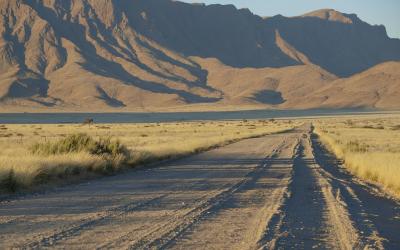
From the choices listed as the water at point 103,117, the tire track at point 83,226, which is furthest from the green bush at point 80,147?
the water at point 103,117

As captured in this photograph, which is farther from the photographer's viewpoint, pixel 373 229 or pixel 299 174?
pixel 299 174

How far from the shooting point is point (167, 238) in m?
9.92

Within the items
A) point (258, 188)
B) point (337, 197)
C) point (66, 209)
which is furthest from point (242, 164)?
point (66, 209)

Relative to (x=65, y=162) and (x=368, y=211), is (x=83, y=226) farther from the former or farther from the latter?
(x=65, y=162)

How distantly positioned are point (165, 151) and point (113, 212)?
1969cm

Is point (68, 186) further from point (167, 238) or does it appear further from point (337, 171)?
point (337, 171)

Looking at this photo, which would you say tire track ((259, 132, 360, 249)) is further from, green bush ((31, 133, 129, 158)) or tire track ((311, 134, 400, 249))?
green bush ((31, 133, 129, 158))

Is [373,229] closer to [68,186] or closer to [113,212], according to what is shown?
[113,212]

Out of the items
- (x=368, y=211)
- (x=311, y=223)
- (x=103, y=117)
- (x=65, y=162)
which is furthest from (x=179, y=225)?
(x=103, y=117)

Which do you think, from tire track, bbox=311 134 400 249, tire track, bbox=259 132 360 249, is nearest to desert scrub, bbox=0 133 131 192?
tire track, bbox=259 132 360 249

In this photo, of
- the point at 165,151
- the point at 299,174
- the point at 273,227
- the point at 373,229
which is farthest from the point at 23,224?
the point at 165,151

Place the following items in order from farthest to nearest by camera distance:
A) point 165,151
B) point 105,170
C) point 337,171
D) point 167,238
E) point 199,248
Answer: point 165,151 → point 337,171 → point 105,170 → point 167,238 → point 199,248

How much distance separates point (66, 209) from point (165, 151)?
63.7 ft

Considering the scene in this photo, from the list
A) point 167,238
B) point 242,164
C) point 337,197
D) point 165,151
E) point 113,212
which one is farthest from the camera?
point 165,151
